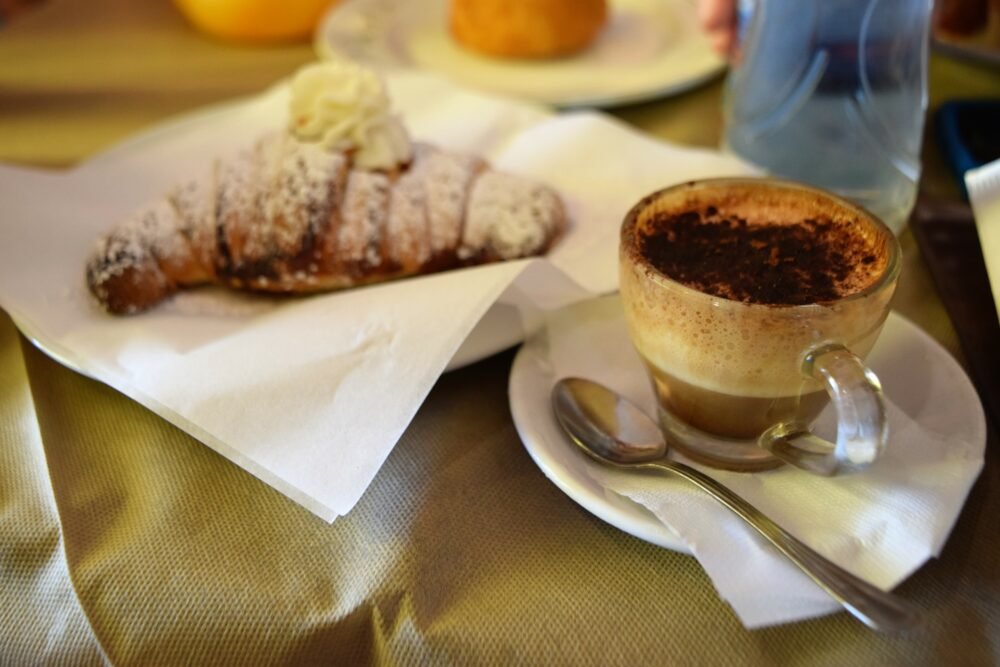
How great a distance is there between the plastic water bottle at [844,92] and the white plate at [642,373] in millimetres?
280

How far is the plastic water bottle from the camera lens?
0.90 meters

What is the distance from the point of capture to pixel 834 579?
1.63ft

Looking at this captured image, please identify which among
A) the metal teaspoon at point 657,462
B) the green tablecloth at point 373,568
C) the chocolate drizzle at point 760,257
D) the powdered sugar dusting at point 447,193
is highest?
the chocolate drizzle at point 760,257

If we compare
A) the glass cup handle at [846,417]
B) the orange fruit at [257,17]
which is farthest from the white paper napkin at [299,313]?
the orange fruit at [257,17]

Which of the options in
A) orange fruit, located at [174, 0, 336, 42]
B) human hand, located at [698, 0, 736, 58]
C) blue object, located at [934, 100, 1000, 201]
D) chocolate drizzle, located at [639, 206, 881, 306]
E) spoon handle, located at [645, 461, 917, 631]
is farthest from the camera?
orange fruit, located at [174, 0, 336, 42]

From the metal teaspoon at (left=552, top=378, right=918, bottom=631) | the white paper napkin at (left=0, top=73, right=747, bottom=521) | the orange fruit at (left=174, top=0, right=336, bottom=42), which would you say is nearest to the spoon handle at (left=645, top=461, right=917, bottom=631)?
the metal teaspoon at (left=552, top=378, right=918, bottom=631)

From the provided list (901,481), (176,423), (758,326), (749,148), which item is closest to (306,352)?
(176,423)

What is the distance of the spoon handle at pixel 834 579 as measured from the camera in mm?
471

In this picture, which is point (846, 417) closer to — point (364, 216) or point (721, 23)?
point (364, 216)

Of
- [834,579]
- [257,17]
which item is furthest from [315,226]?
[257,17]

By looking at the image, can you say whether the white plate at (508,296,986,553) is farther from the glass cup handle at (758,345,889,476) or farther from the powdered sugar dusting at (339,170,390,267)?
the powdered sugar dusting at (339,170,390,267)

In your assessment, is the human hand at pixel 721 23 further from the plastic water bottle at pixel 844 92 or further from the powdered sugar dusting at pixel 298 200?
the powdered sugar dusting at pixel 298 200

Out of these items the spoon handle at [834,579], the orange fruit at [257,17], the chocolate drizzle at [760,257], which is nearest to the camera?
the spoon handle at [834,579]

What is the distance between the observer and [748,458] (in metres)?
0.63
